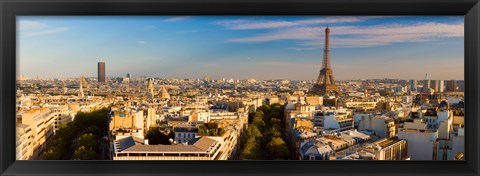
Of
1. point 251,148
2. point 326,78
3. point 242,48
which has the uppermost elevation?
point 242,48

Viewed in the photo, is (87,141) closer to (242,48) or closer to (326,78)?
(242,48)

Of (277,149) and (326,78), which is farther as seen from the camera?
(326,78)

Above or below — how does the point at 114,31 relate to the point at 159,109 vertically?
above
